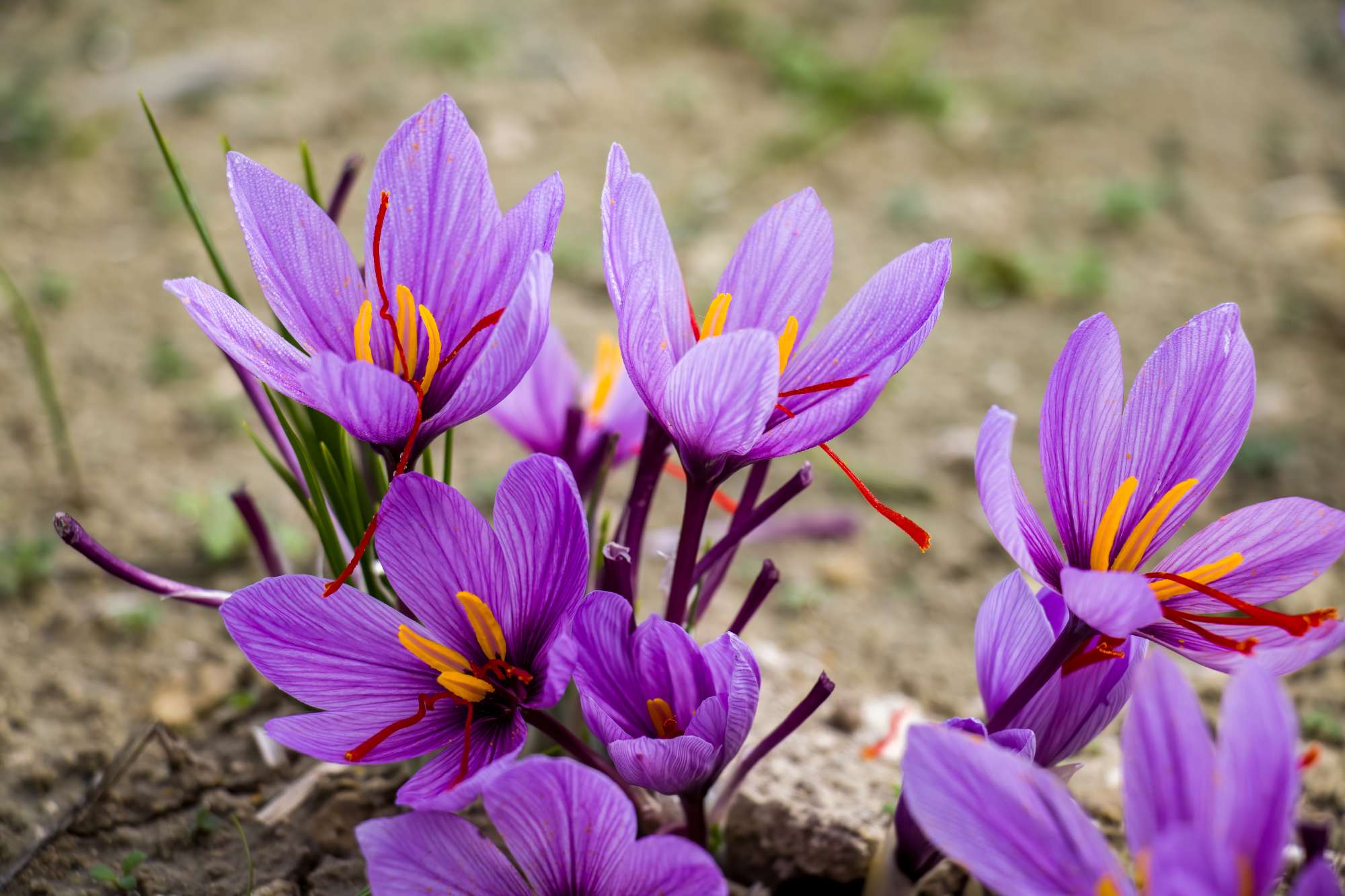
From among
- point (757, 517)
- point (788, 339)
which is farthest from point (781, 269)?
point (757, 517)

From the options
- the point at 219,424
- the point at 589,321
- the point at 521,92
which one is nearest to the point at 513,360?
the point at 219,424

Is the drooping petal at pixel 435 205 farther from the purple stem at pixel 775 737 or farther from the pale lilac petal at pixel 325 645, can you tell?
the purple stem at pixel 775 737

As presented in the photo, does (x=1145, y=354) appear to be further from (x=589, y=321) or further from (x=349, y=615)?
(x=349, y=615)

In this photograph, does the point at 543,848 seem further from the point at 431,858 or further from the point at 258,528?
the point at 258,528

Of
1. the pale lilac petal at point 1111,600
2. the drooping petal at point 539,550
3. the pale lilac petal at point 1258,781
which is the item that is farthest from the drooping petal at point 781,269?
the pale lilac petal at point 1258,781

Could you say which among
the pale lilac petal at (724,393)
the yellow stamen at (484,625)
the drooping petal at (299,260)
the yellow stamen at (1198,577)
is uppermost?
the drooping petal at (299,260)

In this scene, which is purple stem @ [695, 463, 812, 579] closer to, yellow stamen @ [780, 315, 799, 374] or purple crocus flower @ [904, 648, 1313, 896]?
yellow stamen @ [780, 315, 799, 374]

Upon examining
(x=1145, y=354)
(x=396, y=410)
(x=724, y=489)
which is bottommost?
(x=724, y=489)
